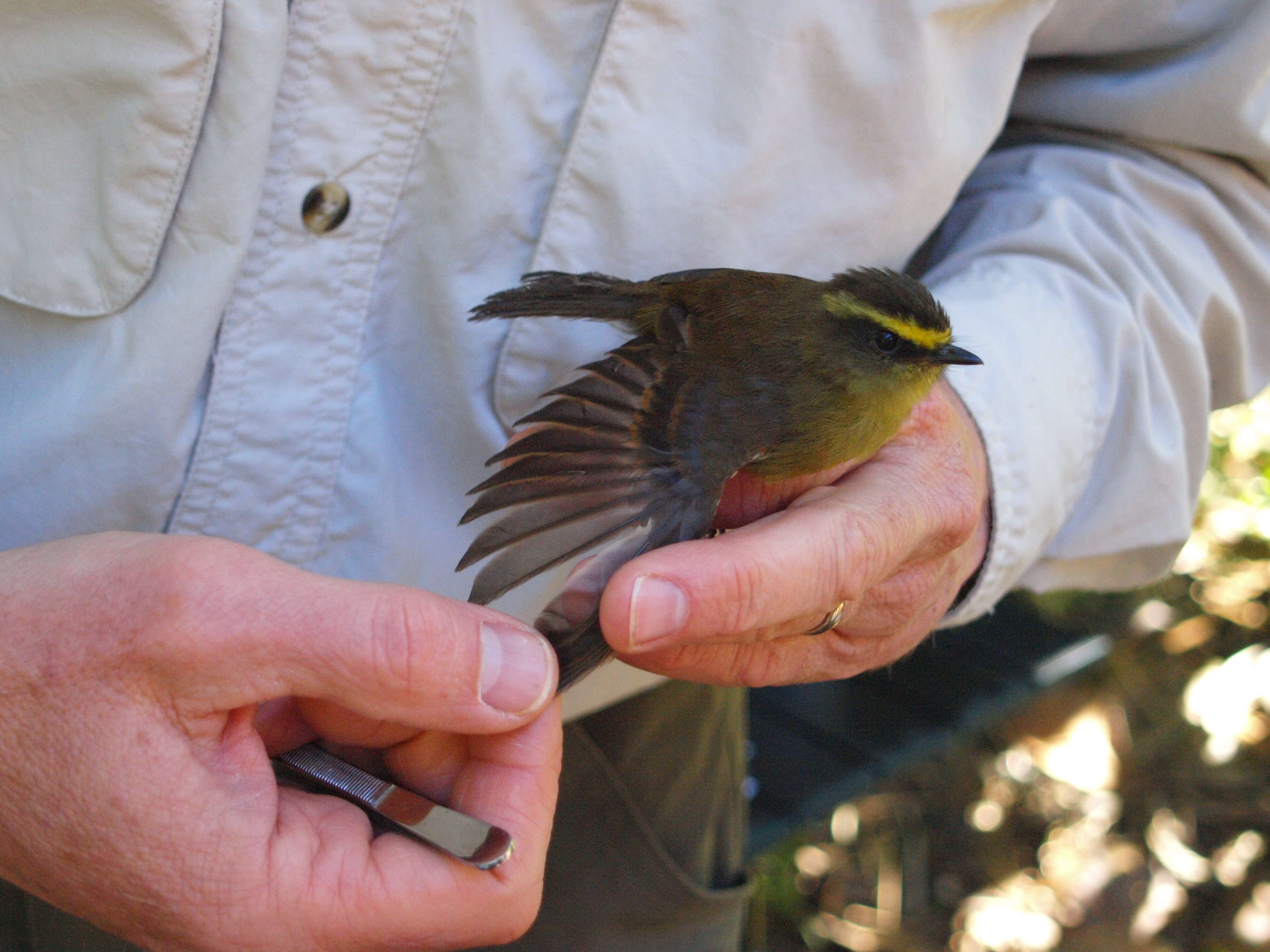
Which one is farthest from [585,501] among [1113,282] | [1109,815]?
[1109,815]

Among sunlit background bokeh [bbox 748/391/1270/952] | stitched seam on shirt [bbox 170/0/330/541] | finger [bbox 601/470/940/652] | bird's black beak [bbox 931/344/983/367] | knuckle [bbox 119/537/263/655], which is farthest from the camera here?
sunlit background bokeh [bbox 748/391/1270/952]

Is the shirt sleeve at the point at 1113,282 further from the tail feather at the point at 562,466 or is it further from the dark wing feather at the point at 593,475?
the tail feather at the point at 562,466

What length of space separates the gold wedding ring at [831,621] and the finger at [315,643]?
2.06 ft

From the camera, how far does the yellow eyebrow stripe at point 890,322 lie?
7.27ft

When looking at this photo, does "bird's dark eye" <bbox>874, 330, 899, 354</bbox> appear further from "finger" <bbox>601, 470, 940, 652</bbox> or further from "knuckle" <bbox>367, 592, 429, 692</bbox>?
"knuckle" <bbox>367, 592, 429, 692</bbox>

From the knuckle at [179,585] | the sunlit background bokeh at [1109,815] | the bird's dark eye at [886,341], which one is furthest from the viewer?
the sunlit background bokeh at [1109,815]

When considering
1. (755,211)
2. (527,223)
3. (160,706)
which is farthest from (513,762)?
(755,211)

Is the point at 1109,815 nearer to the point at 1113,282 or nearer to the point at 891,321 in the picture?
the point at 1113,282

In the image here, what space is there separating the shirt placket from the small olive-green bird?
0.28m

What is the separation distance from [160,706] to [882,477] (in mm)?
1265

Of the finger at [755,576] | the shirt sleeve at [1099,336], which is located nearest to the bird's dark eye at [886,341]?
the shirt sleeve at [1099,336]

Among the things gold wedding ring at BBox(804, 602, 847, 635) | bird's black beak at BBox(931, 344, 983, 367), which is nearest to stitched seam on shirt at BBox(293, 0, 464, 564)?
gold wedding ring at BBox(804, 602, 847, 635)

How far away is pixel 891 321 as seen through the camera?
87.4 inches

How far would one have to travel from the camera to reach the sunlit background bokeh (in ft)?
14.4
